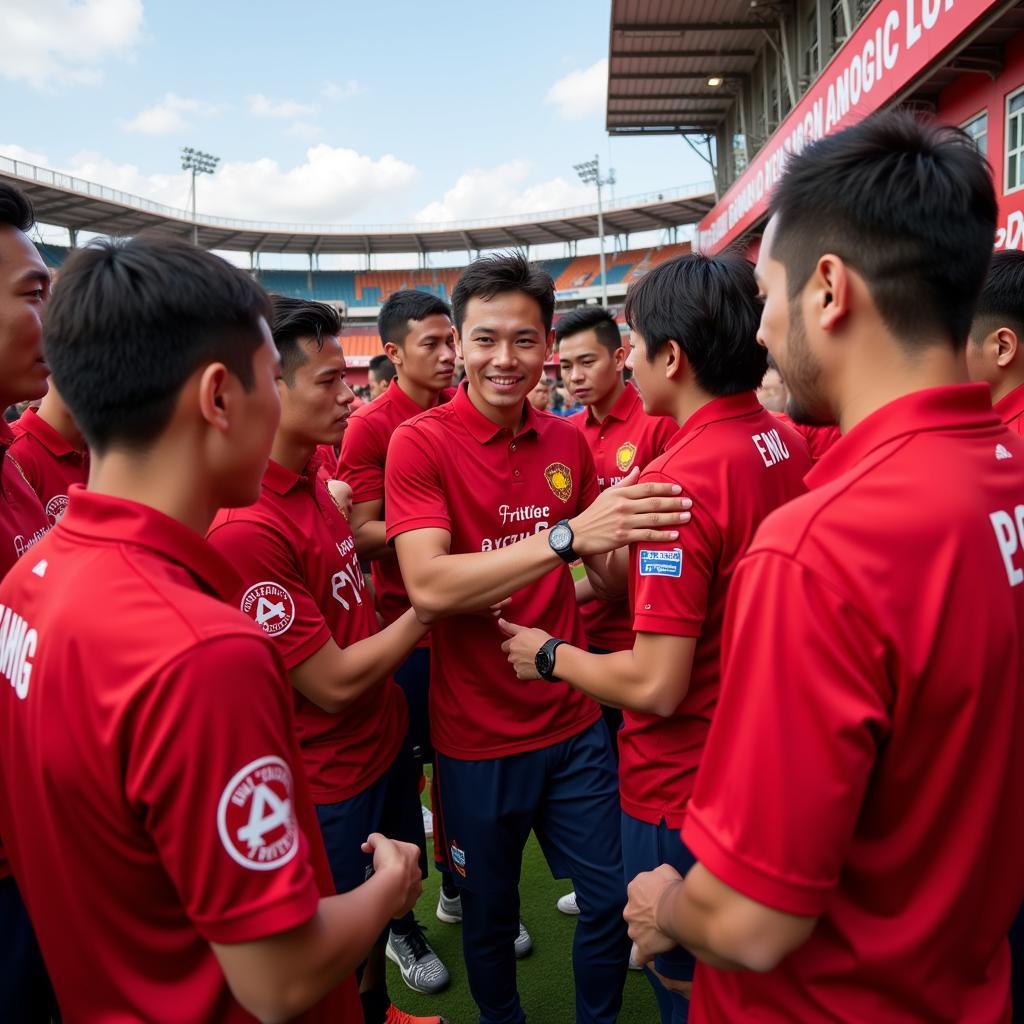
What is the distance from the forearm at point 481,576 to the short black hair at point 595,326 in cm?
249

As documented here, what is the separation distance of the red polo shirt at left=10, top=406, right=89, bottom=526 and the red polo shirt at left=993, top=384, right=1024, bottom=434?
3405 mm

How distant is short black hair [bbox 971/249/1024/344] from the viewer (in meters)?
2.49

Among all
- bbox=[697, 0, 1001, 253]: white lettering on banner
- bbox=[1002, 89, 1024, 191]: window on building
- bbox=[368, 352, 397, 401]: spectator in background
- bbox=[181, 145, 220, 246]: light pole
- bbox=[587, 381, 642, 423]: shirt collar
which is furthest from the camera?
bbox=[181, 145, 220, 246]: light pole

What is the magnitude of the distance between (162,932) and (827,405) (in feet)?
4.01

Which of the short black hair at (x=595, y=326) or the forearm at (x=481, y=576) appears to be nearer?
the forearm at (x=481, y=576)

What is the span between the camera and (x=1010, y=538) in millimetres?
1003

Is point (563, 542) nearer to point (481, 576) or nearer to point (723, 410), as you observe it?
point (481, 576)

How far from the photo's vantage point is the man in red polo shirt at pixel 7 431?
1.51m

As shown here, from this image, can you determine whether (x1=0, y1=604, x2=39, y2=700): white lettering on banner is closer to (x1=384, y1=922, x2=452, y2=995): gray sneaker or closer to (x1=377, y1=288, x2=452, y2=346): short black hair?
(x1=384, y1=922, x2=452, y2=995): gray sneaker

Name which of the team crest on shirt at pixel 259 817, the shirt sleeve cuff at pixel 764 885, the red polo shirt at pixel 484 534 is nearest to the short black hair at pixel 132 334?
the team crest on shirt at pixel 259 817

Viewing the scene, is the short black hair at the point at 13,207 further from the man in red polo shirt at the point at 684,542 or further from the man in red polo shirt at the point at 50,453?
the man in red polo shirt at the point at 684,542

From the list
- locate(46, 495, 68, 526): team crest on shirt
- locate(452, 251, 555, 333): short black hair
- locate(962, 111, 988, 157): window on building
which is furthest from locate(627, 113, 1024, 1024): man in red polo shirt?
locate(962, 111, 988, 157): window on building

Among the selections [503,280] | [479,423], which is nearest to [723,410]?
[479,423]

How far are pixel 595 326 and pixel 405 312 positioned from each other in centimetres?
112
